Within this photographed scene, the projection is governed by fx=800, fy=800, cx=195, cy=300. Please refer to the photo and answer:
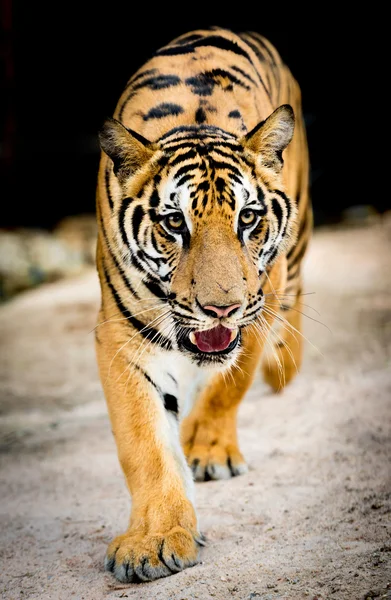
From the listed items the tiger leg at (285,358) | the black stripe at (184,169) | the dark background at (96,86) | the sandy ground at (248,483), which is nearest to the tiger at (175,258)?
the black stripe at (184,169)

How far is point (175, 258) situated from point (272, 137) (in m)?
0.52

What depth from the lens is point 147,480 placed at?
238 cm

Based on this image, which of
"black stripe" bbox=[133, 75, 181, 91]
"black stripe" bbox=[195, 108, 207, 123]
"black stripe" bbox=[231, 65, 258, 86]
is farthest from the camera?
"black stripe" bbox=[231, 65, 258, 86]

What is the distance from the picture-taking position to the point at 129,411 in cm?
250

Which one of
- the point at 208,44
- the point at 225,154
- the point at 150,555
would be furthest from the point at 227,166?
the point at 150,555

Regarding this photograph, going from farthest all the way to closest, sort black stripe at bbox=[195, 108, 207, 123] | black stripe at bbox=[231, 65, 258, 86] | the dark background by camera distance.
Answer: the dark background, black stripe at bbox=[231, 65, 258, 86], black stripe at bbox=[195, 108, 207, 123]

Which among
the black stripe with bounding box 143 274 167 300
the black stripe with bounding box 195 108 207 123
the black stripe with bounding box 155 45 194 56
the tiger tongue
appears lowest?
the tiger tongue

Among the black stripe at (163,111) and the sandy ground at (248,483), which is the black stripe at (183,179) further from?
the sandy ground at (248,483)

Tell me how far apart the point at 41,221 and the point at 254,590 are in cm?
749

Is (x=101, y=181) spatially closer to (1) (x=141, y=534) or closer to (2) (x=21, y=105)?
(1) (x=141, y=534)

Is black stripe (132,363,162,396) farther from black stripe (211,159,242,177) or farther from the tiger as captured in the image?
black stripe (211,159,242,177)

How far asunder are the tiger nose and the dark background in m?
6.27

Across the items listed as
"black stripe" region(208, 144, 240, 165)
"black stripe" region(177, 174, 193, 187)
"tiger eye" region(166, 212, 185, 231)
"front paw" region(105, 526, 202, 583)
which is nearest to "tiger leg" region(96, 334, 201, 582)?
"front paw" region(105, 526, 202, 583)

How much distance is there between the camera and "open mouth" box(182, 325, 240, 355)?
7.87ft
